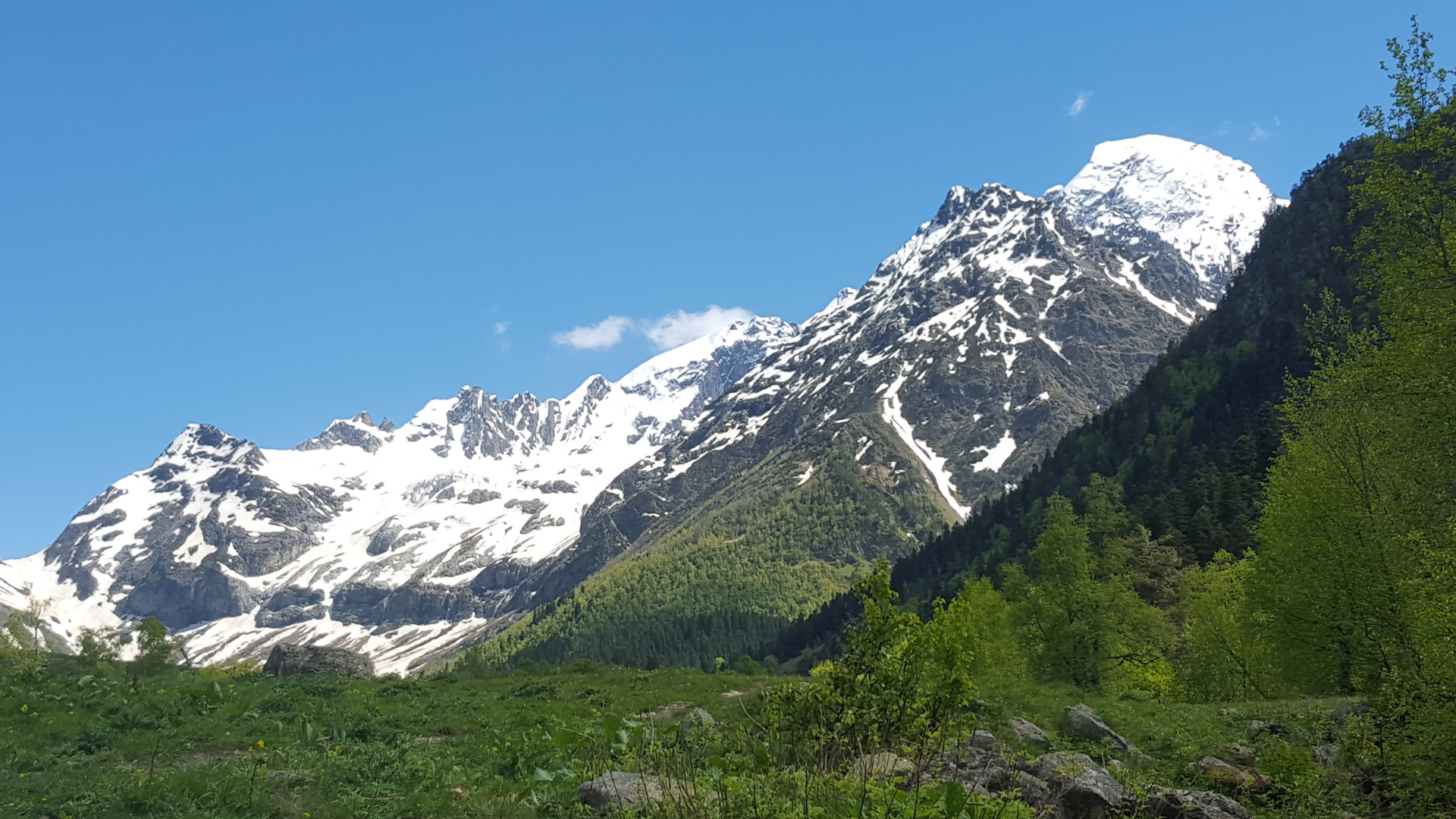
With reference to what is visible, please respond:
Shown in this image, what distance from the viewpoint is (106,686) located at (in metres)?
24.6

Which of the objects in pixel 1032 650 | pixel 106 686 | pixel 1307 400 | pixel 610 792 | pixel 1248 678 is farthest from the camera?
pixel 1032 650

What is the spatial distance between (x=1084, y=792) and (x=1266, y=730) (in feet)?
38.6

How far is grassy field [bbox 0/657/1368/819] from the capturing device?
12305mm

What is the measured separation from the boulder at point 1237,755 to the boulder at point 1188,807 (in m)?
5.10

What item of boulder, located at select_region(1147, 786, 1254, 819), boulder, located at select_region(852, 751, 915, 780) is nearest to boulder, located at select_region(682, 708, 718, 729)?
boulder, located at select_region(852, 751, 915, 780)

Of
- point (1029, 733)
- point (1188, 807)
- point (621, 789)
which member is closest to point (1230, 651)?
point (1029, 733)

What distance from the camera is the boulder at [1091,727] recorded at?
67.4ft

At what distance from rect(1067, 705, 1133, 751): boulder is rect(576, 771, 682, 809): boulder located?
1494 cm

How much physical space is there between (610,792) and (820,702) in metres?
3.40

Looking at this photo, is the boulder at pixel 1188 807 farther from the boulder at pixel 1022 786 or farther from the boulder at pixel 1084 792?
the boulder at pixel 1022 786

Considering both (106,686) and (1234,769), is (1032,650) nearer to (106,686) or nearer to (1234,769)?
(1234,769)

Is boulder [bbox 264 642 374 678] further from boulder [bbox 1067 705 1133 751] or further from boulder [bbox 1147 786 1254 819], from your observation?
boulder [bbox 1147 786 1254 819]

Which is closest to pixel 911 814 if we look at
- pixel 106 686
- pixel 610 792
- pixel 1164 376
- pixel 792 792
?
pixel 792 792

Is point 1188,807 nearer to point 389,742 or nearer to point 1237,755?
point 1237,755
